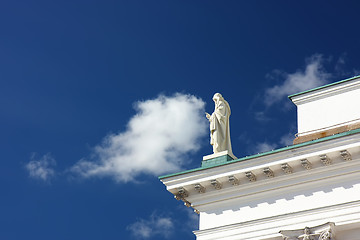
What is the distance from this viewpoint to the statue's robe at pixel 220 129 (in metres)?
22.0

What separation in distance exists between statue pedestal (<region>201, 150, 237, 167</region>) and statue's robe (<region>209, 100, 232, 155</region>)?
1.22 feet

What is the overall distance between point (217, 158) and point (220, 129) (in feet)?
4.92

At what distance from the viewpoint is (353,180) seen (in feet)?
61.0

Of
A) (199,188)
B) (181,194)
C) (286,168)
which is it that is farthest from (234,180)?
(181,194)

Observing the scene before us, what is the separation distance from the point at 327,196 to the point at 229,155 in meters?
3.97

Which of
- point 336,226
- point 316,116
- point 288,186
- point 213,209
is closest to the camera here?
point 336,226

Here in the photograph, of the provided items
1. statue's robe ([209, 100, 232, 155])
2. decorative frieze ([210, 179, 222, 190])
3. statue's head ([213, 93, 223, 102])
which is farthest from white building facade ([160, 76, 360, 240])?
statue's head ([213, 93, 223, 102])

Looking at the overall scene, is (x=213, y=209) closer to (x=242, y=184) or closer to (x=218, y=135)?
(x=242, y=184)

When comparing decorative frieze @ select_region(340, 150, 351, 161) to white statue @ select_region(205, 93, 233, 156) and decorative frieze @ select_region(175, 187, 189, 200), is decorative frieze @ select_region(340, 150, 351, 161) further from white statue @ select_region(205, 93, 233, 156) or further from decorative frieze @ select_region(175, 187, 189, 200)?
decorative frieze @ select_region(175, 187, 189, 200)

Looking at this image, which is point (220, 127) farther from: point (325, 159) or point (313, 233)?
point (313, 233)

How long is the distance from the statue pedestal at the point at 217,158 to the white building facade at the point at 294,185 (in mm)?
39

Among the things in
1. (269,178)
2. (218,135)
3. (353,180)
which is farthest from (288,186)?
(218,135)

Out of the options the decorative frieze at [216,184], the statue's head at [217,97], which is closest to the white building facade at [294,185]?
the decorative frieze at [216,184]

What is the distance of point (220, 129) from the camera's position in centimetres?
2238
